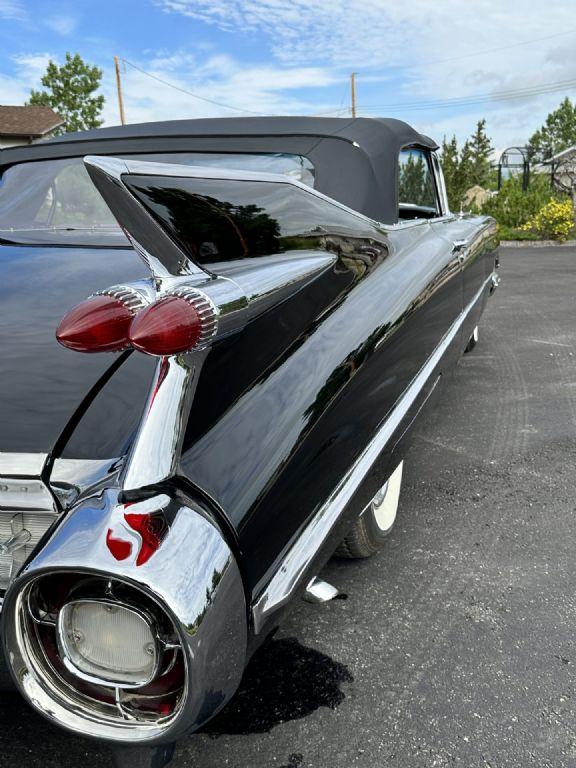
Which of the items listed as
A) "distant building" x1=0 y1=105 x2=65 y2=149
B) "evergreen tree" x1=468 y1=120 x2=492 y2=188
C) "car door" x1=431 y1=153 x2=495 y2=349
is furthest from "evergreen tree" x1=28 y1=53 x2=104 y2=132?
"car door" x1=431 y1=153 x2=495 y2=349

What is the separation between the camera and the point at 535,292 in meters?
8.93

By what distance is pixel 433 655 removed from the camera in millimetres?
1960

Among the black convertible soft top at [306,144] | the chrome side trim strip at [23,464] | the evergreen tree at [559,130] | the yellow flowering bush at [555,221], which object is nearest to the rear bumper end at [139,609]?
the chrome side trim strip at [23,464]

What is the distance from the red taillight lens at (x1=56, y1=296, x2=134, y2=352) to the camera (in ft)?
3.78

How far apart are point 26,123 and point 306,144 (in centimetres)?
4044

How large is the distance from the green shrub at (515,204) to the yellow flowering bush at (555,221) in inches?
47.1

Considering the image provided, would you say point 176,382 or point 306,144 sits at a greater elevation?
point 306,144

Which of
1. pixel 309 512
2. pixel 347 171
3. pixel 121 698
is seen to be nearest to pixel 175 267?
pixel 309 512

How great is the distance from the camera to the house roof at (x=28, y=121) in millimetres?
37031

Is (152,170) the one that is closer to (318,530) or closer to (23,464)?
(23,464)

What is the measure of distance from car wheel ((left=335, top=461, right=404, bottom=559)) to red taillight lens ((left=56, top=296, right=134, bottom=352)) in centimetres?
127

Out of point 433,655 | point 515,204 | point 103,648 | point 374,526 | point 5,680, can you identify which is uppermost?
point 515,204

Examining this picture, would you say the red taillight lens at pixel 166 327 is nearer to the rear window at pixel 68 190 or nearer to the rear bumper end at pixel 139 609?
the rear bumper end at pixel 139 609

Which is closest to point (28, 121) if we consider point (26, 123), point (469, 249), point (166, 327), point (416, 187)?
point (26, 123)
